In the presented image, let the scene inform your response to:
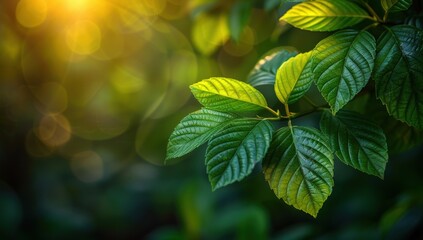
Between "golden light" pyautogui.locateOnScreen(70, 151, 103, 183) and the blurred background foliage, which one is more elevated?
the blurred background foliage

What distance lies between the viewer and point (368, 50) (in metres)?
0.84

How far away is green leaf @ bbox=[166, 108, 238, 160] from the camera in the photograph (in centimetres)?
86

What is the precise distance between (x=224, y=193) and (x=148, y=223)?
2.72 feet

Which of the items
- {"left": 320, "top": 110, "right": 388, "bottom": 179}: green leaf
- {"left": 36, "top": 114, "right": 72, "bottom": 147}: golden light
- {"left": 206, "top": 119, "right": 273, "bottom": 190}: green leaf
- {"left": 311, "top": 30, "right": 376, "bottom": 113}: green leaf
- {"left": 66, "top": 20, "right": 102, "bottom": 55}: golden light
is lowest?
{"left": 36, "top": 114, "right": 72, "bottom": 147}: golden light

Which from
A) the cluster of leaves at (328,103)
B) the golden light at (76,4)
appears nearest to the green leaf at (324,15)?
the cluster of leaves at (328,103)

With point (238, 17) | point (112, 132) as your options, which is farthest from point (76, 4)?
point (238, 17)

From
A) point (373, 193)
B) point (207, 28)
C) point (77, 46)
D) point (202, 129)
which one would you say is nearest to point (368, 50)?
point (202, 129)

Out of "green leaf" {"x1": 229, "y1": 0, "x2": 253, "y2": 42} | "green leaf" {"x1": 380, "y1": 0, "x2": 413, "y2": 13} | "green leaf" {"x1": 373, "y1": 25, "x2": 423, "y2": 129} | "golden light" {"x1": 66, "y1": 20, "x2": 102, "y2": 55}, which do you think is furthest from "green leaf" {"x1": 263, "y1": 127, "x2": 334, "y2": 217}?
"golden light" {"x1": 66, "y1": 20, "x2": 102, "y2": 55}

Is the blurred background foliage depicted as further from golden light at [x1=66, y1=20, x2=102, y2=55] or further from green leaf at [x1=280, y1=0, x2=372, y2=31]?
green leaf at [x1=280, y1=0, x2=372, y2=31]

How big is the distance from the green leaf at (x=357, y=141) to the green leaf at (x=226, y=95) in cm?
13

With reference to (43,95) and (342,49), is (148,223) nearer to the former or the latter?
(43,95)

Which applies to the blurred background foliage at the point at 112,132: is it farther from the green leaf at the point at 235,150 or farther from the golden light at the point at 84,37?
the green leaf at the point at 235,150

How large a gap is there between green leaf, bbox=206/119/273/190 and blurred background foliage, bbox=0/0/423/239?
1.56 m

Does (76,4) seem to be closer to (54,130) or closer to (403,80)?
(54,130)
